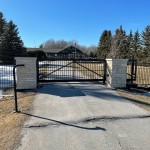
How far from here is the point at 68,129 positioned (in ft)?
18.3

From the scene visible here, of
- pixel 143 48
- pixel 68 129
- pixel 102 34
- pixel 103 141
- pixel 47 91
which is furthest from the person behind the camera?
pixel 102 34

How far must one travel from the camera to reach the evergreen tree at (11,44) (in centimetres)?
3584

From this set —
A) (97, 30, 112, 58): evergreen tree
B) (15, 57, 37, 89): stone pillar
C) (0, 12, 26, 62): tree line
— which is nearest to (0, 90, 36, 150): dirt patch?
(15, 57, 37, 89): stone pillar

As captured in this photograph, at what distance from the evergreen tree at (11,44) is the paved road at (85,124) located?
2842cm

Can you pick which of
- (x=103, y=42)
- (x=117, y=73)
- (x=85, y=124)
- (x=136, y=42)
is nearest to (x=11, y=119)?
(x=85, y=124)

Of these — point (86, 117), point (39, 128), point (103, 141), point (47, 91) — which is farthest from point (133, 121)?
point (47, 91)

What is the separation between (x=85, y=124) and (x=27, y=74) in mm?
5203

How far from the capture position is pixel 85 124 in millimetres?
5902

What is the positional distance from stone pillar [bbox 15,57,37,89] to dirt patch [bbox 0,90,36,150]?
828mm

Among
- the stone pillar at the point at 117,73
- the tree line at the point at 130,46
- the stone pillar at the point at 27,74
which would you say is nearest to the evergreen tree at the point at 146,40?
the tree line at the point at 130,46

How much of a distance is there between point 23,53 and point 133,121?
3347 centimetres

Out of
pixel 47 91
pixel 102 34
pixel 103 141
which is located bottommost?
pixel 103 141

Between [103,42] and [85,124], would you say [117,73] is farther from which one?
[103,42]

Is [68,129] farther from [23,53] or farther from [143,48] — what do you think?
[143,48]
